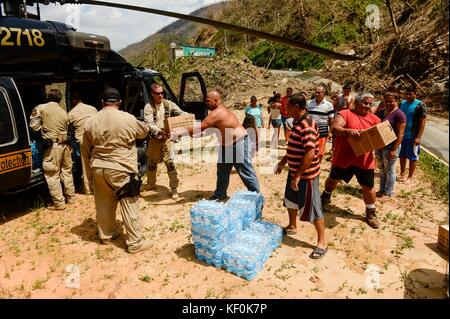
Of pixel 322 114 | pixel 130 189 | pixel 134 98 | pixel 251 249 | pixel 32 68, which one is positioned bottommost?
pixel 251 249

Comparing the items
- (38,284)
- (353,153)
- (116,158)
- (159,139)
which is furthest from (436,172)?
(38,284)

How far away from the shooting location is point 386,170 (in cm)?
588

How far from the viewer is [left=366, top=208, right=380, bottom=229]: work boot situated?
16.6 ft

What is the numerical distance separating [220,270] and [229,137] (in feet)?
6.86

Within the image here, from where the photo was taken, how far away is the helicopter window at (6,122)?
4.98 m

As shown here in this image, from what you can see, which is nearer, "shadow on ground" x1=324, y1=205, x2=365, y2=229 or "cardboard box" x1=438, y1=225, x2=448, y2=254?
"cardboard box" x1=438, y1=225, x2=448, y2=254

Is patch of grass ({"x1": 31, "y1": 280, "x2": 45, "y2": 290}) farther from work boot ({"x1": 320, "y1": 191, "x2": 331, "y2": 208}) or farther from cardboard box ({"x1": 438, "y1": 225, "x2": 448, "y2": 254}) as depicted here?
cardboard box ({"x1": 438, "y1": 225, "x2": 448, "y2": 254})

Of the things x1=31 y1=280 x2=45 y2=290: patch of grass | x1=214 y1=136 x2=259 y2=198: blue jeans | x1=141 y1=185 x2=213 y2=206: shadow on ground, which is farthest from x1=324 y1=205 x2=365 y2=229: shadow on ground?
x1=31 y1=280 x2=45 y2=290: patch of grass

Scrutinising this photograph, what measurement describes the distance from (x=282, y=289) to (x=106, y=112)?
3.06 meters

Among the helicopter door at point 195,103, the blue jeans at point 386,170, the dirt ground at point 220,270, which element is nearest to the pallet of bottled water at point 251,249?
the dirt ground at point 220,270

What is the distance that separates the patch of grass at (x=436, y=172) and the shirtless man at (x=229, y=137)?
3.41 metres

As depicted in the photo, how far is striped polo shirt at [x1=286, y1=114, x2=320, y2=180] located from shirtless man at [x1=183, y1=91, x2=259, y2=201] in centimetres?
112

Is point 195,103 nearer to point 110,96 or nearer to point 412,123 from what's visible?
point 110,96

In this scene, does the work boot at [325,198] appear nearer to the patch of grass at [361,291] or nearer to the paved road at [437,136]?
the paved road at [437,136]
